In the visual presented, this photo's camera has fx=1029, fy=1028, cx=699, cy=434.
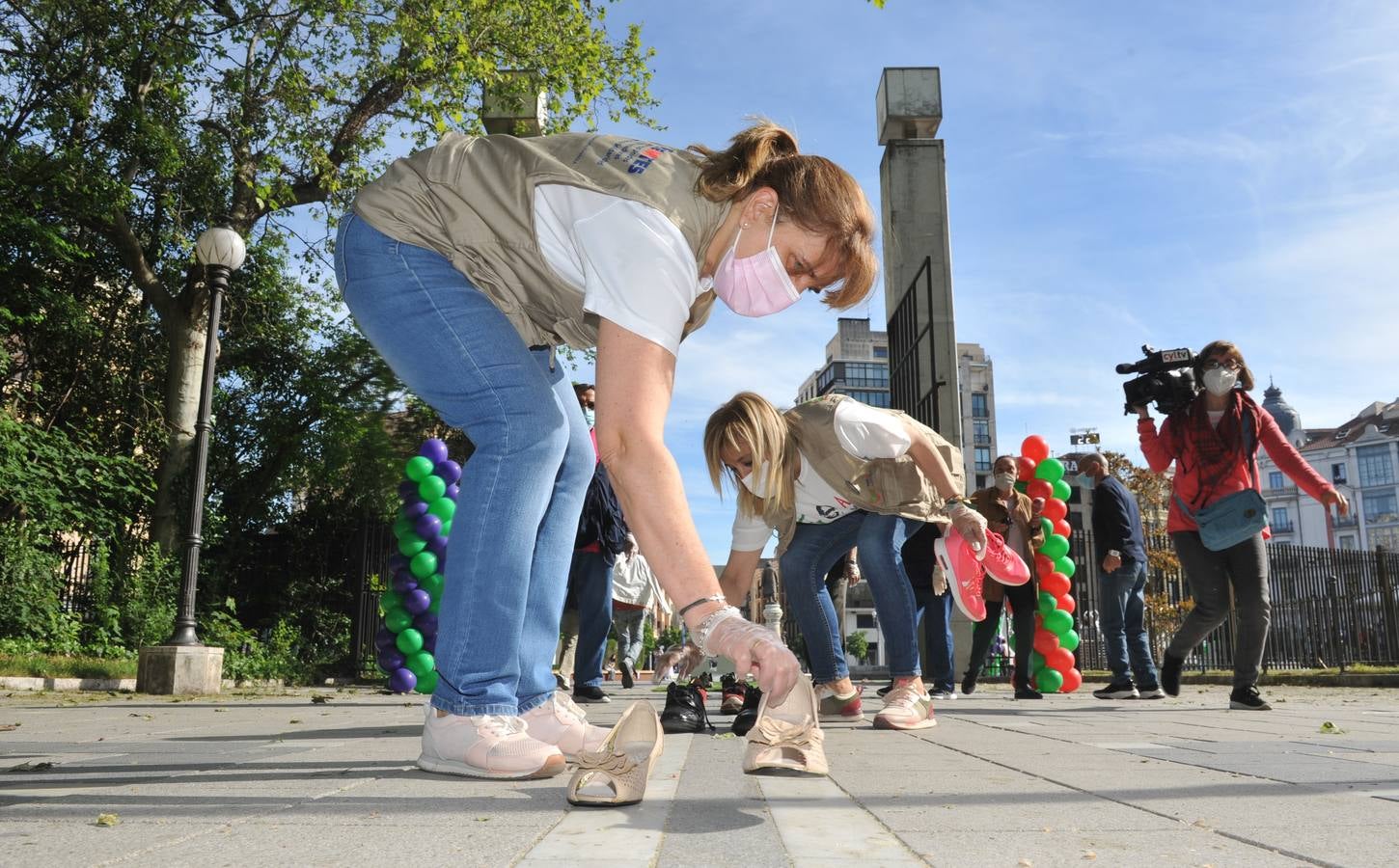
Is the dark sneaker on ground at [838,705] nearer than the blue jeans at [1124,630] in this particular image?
Yes

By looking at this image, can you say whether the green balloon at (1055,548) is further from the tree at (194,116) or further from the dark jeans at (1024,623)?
the tree at (194,116)

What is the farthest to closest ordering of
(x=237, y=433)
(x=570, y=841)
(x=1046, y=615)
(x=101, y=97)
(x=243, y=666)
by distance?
(x=237, y=433), (x=101, y=97), (x=243, y=666), (x=1046, y=615), (x=570, y=841)

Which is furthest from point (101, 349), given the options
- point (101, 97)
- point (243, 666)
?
point (243, 666)

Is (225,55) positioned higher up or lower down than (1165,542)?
higher up

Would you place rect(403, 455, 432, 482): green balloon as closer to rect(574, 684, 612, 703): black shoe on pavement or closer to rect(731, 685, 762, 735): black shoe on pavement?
rect(574, 684, 612, 703): black shoe on pavement

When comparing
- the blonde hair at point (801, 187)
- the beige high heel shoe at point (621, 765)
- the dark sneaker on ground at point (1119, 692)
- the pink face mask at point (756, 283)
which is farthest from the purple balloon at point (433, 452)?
the beige high heel shoe at point (621, 765)

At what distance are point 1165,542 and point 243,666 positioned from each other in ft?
73.1

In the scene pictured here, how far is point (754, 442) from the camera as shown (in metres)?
4.02

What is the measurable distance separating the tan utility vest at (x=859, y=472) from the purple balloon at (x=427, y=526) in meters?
5.13

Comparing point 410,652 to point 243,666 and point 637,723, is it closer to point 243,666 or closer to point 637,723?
point 243,666

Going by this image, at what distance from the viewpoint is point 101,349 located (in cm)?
1468

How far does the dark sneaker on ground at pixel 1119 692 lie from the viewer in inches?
304

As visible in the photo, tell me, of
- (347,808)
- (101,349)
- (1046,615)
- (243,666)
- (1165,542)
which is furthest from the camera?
(1165,542)

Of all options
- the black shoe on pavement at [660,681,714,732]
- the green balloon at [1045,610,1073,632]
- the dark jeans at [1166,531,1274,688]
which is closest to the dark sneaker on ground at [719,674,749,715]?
the black shoe on pavement at [660,681,714,732]
